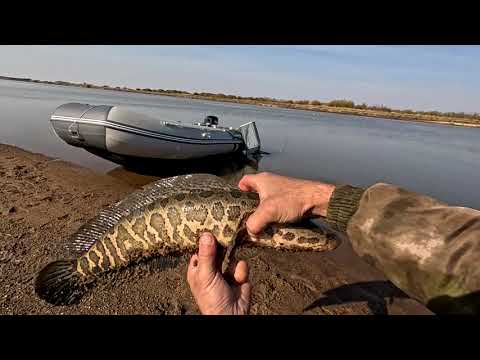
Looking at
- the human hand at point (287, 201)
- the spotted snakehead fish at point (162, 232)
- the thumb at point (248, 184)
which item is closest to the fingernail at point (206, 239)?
the spotted snakehead fish at point (162, 232)

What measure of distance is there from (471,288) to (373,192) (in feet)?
2.64

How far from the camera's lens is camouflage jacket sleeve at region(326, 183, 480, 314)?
1.73m

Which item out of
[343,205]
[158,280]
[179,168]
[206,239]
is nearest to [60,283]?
[206,239]

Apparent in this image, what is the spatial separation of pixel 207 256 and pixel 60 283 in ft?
4.83

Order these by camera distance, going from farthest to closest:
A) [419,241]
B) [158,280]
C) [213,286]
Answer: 1. [158,280]
2. [213,286]
3. [419,241]

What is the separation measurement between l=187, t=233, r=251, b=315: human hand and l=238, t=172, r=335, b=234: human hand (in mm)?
388

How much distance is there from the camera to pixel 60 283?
318cm

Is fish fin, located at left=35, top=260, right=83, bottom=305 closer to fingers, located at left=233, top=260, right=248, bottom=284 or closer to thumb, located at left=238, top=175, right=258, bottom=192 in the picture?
fingers, located at left=233, top=260, right=248, bottom=284

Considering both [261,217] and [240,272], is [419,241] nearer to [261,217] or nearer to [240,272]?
[261,217]

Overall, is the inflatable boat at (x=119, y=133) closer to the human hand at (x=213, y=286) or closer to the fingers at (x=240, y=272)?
the human hand at (x=213, y=286)

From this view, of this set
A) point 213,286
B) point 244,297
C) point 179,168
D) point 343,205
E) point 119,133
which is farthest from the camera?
point 179,168
